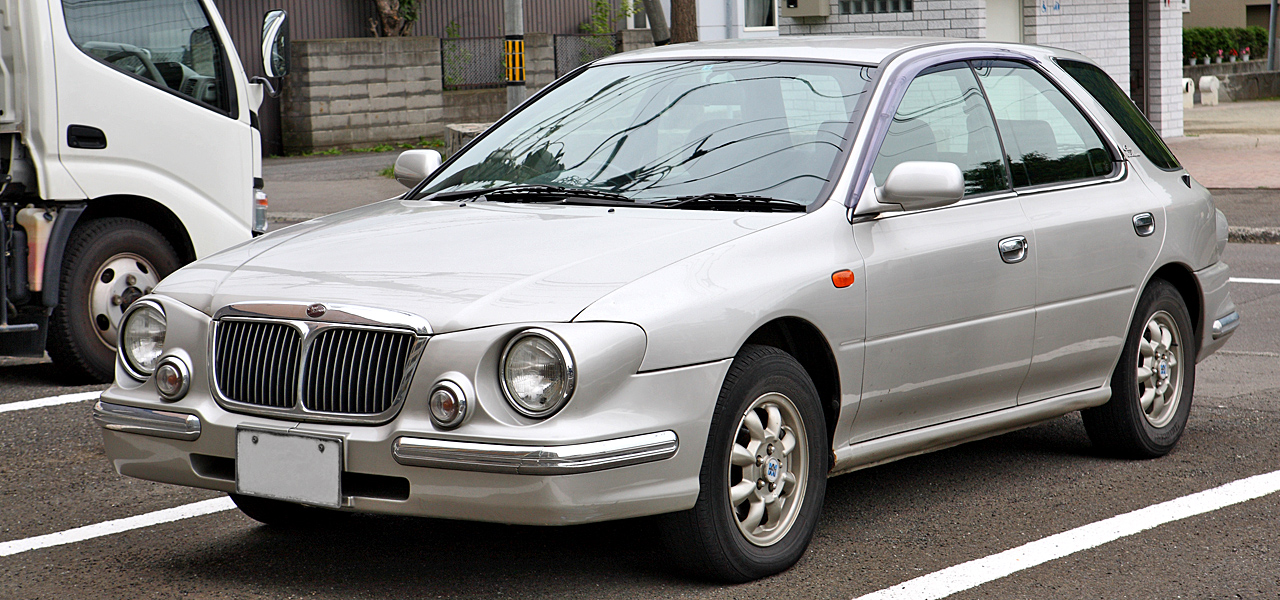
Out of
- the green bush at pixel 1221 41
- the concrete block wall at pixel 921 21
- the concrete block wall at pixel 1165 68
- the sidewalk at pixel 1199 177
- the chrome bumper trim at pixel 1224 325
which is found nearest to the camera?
the chrome bumper trim at pixel 1224 325

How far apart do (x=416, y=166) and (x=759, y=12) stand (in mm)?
18701

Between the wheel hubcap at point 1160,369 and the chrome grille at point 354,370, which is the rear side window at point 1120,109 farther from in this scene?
the chrome grille at point 354,370

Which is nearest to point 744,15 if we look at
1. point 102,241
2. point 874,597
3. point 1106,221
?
point 102,241

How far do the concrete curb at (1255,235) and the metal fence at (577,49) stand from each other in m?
14.9

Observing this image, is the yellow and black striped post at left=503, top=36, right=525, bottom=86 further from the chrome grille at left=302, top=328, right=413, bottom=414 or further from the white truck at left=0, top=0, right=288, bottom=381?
the chrome grille at left=302, top=328, right=413, bottom=414

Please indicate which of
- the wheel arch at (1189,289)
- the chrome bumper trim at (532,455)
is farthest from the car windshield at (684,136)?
the wheel arch at (1189,289)

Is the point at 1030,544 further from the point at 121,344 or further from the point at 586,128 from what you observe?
the point at 121,344

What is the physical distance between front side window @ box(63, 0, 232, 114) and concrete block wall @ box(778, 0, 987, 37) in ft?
36.9

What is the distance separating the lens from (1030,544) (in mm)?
4641

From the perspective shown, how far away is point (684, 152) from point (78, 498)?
250cm

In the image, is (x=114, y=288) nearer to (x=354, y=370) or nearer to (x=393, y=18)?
(x=354, y=370)

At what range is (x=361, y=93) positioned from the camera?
25000 millimetres

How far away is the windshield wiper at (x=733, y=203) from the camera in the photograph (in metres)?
4.50

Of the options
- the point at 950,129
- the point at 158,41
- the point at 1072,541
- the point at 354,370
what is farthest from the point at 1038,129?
the point at 158,41
